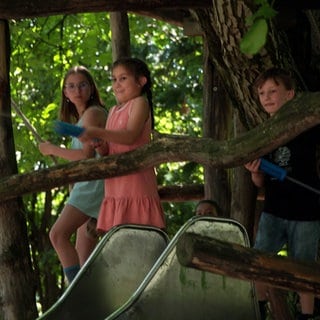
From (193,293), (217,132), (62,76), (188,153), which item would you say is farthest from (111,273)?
(62,76)

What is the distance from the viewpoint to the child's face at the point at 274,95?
4.67 meters

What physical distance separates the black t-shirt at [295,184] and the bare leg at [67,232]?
4.23ft

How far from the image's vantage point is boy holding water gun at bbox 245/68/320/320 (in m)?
4.52

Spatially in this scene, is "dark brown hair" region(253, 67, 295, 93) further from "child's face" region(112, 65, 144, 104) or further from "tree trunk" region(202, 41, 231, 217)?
"tree trunk" region(202, 41, 231, 217)

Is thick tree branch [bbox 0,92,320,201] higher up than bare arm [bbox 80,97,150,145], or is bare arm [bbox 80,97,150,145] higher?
bare arm [bbox 80,97,150,145]

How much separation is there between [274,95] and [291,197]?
507 millimetres

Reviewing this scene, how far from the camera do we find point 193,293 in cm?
427

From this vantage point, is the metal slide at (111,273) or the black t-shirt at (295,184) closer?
the black t-shirt at (295,184)

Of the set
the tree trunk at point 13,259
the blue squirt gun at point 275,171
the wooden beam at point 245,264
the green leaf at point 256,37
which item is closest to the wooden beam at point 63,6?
Result: the tree trunk at point 13,259

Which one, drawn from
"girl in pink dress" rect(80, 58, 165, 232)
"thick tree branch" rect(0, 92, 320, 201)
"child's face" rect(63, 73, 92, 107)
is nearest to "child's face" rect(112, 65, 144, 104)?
"girl in pink dress" rect(80, 58, 165, 232)

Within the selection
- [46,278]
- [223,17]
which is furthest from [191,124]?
[223,17]

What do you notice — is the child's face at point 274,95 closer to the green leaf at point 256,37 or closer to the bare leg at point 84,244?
the bare leg at point 84,244

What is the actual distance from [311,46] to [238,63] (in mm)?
865

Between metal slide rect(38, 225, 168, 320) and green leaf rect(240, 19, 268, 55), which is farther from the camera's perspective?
metal slide rect(38, 225, 168, 320)
